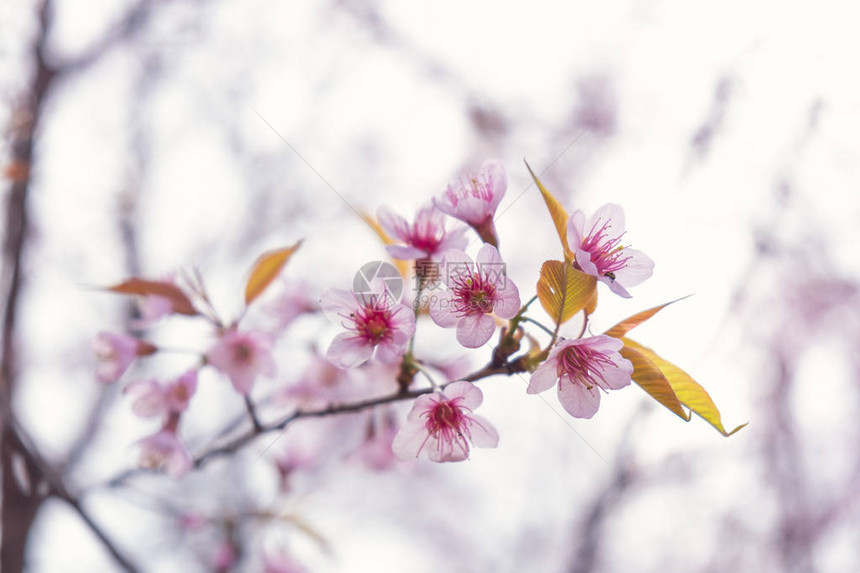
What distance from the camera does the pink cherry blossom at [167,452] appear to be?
113cm

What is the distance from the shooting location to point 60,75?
2002 mm

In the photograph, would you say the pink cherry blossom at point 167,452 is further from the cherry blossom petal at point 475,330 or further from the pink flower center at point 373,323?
the cherry blossom petal at point 475,330

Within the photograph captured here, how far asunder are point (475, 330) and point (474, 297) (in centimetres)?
5

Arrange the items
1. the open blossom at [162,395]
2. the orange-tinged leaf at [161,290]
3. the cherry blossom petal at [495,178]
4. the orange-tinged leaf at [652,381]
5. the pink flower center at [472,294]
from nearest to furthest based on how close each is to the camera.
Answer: the orange-tinged leaf at [652,381] < the pink flower center at [472,294] < the cherry blossom petal at [495,178] < the orange-tinged leaf at [161,290] < the open blossom at [162,395]

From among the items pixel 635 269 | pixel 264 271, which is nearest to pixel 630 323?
pixel 635 269

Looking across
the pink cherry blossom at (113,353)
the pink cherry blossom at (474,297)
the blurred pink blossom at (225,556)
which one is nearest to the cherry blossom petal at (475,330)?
the pink cherry blossom at (474,297)

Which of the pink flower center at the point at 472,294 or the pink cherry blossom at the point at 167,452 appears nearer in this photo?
the pink flower center at the point at 472,294

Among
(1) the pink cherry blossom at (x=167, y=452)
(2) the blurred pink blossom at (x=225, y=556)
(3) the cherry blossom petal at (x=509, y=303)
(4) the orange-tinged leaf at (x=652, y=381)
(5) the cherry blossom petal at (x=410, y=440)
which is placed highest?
(3) the cherry blossom petal at (x=509, y=303)

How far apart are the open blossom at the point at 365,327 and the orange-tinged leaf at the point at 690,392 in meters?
0.34

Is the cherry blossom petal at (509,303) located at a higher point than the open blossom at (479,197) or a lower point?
A: lower

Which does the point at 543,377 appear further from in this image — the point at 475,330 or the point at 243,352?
the point at 243,352

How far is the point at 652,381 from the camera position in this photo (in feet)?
2.43

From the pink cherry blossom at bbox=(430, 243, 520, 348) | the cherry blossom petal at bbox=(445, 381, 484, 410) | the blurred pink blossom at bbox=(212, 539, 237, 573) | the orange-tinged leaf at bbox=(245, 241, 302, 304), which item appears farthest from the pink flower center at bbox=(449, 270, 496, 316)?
the blurred pink blossom at bbox=(212, 539, 237, 573)

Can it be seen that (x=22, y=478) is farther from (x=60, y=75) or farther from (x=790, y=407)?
(x=790, y=407)
